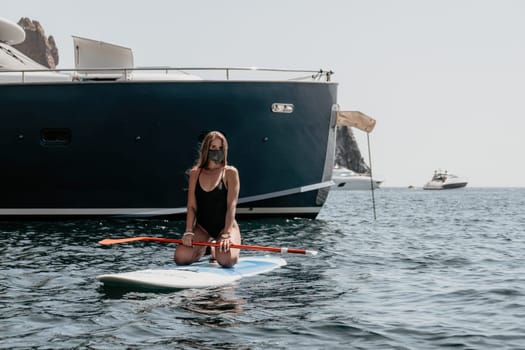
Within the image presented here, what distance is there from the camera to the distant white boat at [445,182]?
4446 inches

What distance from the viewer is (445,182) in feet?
370

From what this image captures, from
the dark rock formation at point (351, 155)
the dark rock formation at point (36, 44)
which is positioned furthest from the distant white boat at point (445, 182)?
the dark rock formation at point (36, 44)

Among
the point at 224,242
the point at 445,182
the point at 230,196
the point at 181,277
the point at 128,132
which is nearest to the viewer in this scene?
the point at 181,277

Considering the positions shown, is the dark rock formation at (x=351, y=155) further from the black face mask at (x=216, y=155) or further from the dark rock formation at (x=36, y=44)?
the black face mask at (x=216, y=155)

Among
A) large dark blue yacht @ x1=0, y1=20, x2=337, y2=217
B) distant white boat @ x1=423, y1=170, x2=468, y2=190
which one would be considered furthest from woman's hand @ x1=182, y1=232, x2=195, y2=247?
distant white boat @ x1=423, y1=170, x2=468, y2=190

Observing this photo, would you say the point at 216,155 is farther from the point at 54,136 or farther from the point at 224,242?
the point at 54,136

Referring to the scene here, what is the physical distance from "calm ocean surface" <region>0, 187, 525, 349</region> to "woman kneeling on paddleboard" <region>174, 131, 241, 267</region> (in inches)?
22.3

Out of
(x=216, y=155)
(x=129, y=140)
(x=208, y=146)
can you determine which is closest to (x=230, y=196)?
(x=216, y=155)

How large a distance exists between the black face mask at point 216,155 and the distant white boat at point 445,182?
354ft

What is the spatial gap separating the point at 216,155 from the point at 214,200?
519 millimetres

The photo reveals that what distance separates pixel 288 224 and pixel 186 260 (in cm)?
807

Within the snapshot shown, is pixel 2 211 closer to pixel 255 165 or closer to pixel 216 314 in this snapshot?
pixel 255 165

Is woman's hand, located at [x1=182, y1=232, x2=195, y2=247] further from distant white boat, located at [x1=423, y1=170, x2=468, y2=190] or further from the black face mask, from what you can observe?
distant white boat, located at [x1=423, y1=170, x2=468, y2=190]

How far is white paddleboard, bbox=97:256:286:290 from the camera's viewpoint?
7.55 metres
